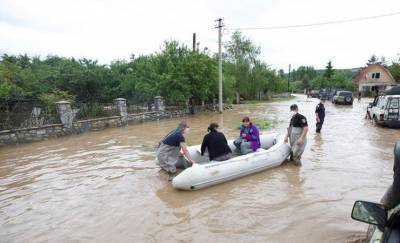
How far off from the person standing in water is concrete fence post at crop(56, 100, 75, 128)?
10.5 metres

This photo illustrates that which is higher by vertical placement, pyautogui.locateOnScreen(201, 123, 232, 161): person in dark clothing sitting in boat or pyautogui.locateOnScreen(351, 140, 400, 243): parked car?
pyautogui.locateOnScreen(351, 140, 400, 243): parked car

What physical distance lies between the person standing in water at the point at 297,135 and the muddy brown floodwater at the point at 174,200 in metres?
0.39

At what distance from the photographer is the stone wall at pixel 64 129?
40.0 ft

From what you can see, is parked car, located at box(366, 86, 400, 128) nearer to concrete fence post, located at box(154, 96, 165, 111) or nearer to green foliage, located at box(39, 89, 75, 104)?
concrete fence post, located at box(154, 96, 165, 111)

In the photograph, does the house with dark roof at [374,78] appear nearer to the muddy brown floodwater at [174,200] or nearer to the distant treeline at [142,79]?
A: the distant treeline at [142,79]

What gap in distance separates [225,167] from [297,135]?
2469 mm

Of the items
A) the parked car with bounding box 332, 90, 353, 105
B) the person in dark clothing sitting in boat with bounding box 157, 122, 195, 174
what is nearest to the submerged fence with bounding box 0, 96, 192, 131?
the person in dark clothing sitting in boat with bounding box 157, 122, 195, 174

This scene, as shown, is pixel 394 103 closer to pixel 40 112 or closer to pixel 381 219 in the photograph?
pixel 381 219

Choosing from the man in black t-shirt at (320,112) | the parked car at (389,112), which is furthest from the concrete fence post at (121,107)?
the parked car at (389,112)

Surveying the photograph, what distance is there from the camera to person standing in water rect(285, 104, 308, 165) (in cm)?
757

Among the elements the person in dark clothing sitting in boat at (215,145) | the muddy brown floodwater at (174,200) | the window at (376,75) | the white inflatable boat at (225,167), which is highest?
the window at (376,75)

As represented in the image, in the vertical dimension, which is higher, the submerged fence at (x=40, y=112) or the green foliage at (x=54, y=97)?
the green foliage at (x=54, y=97)

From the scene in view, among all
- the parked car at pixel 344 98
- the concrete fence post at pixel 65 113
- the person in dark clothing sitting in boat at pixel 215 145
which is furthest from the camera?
the parked car at pixel 344 98

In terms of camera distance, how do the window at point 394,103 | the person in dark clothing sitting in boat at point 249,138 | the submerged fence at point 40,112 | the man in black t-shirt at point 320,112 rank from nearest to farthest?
the person in dark clothing sitting in boat at point 249,138 → the submerged fence at point 40,112 → the man in black t-shirt at point 320,112 → the window at point 394,103
